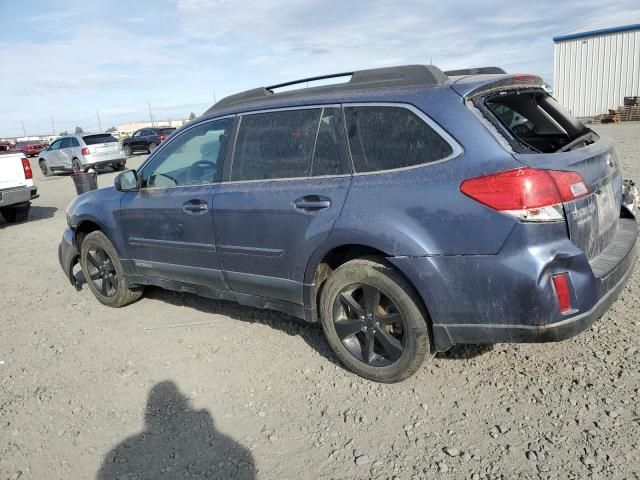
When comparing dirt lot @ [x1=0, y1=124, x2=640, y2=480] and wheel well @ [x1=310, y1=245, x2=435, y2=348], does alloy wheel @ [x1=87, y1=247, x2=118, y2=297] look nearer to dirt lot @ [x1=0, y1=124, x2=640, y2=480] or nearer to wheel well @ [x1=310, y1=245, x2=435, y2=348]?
dirt lot @ [x1=0, y1=124, x2=640, y2=480]

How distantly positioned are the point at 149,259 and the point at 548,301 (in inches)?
128

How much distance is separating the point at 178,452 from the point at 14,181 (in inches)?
373

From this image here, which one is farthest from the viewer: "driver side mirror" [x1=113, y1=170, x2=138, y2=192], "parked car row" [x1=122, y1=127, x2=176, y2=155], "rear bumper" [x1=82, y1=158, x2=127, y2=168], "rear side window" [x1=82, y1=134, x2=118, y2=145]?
"parked car row" [x1=122, y1=127, x2=176, y2=155]

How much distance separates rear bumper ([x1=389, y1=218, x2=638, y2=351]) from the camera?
2.56 m

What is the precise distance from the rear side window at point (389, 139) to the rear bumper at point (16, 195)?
30.1ft

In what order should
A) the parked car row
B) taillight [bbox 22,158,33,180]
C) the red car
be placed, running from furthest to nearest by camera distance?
1. the red car
2. the parked car row
3. taillight [bbox 22,158,33,180]

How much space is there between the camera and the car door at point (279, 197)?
10.6 ft

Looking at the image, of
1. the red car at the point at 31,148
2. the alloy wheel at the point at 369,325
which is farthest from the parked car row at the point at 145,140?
the alloy wheel at the point at 369,325

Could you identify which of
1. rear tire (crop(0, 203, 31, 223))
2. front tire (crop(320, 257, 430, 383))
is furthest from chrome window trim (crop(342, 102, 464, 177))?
rear tire (crop(0, 203, 31, 223))

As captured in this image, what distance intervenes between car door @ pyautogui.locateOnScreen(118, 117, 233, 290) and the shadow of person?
3.76 feet

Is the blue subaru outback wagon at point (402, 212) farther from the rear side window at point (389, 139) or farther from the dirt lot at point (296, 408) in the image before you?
the dirt lot at point (296, 408)

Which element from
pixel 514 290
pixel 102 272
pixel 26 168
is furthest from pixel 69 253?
pixel 26 168

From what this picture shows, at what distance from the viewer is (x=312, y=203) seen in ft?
10.6

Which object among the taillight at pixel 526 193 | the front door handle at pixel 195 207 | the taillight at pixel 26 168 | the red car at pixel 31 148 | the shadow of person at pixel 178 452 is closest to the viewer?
the taillight at pixel 526 193
